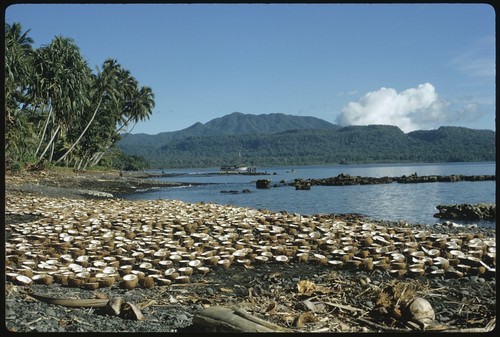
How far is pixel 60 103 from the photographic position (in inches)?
1845

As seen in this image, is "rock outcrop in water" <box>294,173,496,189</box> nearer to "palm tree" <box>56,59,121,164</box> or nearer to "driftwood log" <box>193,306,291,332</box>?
"palm tree" <box>56,59,121,164</box>

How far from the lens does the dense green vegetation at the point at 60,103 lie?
36719 mm

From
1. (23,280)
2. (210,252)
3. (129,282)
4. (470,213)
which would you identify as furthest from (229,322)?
(470,213)

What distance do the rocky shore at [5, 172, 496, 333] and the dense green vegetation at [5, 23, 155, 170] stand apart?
827 inches

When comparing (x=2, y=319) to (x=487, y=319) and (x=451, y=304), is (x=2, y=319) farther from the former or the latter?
(x=451, y=304)

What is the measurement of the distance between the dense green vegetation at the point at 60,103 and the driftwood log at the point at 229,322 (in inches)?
1068

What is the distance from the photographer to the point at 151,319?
5730mm

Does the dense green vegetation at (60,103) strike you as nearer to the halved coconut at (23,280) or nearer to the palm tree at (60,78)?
the palm tree at (60,78)

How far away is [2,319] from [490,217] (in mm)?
26291

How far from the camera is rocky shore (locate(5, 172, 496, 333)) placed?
18.5ft

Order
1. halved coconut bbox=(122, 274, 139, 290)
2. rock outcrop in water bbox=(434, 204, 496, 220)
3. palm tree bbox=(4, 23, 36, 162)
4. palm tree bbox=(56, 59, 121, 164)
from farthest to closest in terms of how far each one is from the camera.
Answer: palm tree bbox=(56, 59, 121, 164), palm tree bbox=(4, 23, 36, 162), rock outcrop in water bbox=(434, 204, 496, 220), halved coconut bbox=(122, 274, 139, 290)

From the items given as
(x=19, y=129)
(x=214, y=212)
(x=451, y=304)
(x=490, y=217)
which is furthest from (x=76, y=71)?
(x=451, y=304)

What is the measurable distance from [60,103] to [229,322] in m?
47.3

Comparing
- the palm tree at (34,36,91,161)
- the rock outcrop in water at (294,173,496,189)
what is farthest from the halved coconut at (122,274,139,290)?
the rock outcrop in water at (294,173,496,189)
